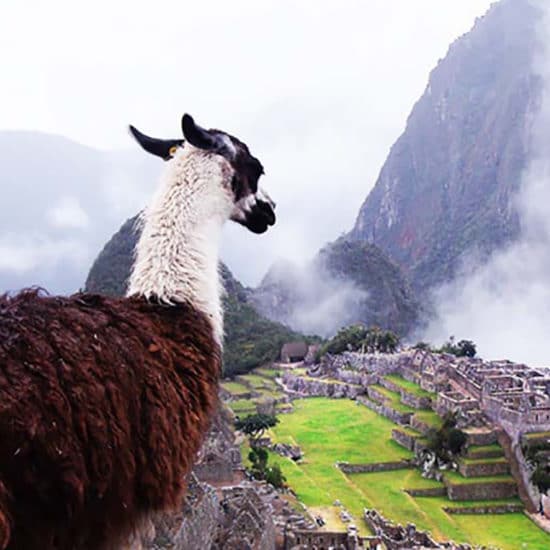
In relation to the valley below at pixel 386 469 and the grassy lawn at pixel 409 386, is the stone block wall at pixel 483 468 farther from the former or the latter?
the grassy lawn at pixel 409 386

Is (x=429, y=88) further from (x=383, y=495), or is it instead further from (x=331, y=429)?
(x=383, y=495)

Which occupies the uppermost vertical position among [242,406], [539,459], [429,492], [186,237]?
[242,406]

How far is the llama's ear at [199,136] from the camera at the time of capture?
1.81 meters

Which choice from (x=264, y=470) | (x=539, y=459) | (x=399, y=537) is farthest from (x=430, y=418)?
(x=399, y=537)

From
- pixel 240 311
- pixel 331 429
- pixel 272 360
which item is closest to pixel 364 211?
pixel 240 311

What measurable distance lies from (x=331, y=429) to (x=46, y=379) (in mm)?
21885

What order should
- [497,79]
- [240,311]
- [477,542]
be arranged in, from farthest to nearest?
[497,79] → [240,311] → [477,542]

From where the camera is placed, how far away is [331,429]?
74.4 feet

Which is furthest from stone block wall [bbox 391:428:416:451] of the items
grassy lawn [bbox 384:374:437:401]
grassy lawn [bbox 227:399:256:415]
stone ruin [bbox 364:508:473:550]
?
stone ruin [bbox 364:508:473:550]

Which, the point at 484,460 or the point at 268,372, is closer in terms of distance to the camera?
the point at 484,460

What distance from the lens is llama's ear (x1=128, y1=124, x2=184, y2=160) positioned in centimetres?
208

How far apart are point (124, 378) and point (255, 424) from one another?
63.8 ft

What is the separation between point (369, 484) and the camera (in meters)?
17.7

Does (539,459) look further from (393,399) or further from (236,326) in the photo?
(236,326)
